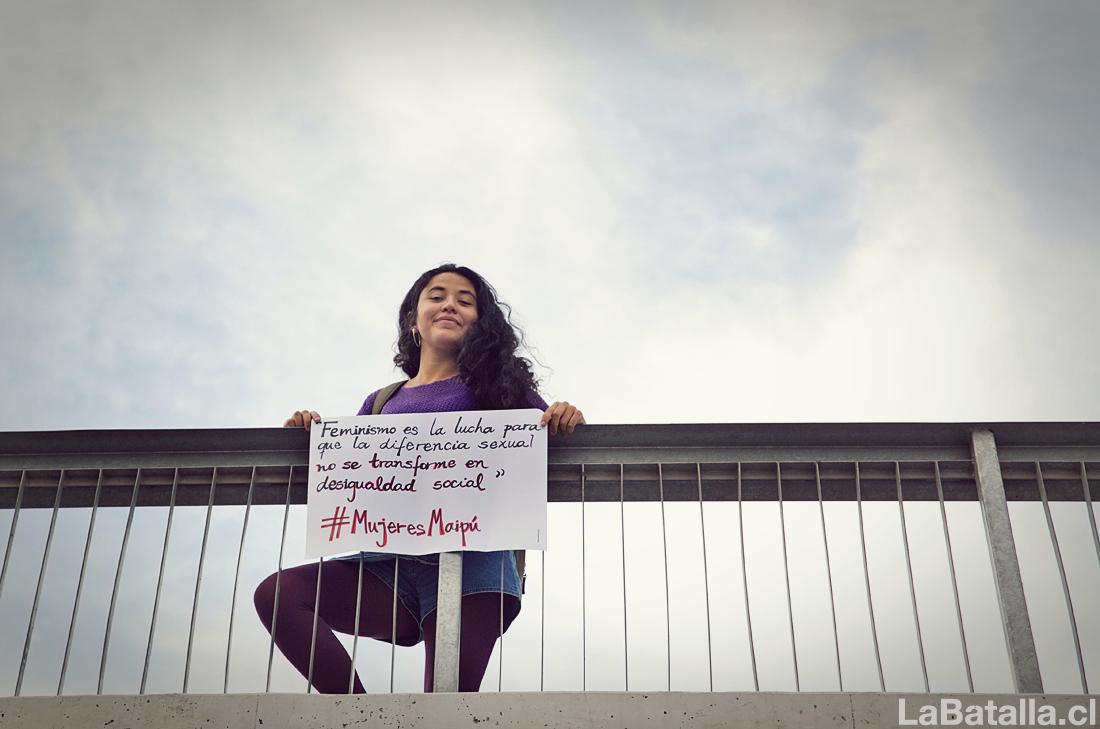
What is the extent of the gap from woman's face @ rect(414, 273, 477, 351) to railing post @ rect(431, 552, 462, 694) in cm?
126

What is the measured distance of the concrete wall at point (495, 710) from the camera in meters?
3.32

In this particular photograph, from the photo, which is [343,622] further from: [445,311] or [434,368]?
[445,311]

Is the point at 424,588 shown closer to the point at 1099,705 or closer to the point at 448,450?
the point at 448,450

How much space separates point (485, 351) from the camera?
468cm

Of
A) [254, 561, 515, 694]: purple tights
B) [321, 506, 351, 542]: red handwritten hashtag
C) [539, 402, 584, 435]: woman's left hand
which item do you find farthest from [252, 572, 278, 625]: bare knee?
[539, 402, 584, 435]: woman's left hand

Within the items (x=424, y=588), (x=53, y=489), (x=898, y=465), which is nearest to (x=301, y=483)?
(x=424, y=588)

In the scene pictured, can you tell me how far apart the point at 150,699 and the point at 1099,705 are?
297 cm

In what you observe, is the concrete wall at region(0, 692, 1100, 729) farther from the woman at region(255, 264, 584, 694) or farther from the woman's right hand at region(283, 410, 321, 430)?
the woman's right hand at region(283, 410, 321, 430)

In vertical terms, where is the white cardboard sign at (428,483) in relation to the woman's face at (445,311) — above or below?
below

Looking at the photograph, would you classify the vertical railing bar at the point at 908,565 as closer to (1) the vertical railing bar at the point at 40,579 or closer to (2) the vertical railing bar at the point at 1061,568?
(2) the vertical railing bar at the point at 1061,568

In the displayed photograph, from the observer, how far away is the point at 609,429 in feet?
13.3

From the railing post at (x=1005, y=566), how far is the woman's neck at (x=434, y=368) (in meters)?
2.19

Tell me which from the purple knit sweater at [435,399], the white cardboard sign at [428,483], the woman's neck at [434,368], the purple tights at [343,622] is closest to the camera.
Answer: the purple tights at [343,622]

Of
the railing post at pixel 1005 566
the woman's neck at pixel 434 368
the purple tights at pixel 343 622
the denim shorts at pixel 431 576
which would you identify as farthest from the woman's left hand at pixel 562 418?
the railing post at pixel 1005 566
